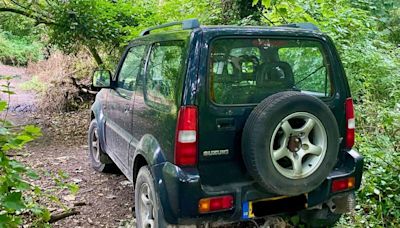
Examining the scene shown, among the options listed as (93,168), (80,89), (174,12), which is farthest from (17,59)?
(93,168)

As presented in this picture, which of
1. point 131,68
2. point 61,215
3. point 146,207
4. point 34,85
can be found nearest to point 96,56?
point 34,85

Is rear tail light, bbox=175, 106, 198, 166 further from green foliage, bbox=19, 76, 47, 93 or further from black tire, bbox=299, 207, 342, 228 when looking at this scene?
green foliage, bbox=19, 76, 47, 93

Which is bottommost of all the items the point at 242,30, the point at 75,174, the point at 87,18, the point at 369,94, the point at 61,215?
the point at 75,174

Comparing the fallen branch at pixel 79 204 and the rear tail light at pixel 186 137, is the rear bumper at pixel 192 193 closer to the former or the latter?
the rear tail light at pixel 186 137

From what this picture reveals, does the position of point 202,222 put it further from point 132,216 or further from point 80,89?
point 80,89

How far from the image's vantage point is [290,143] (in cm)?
264

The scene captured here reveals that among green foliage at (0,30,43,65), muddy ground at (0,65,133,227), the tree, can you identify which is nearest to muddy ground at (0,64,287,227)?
muddy ground at (0,65,133,227)

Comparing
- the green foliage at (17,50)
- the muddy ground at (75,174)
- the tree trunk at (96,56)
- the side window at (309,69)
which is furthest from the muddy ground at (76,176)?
the green foliage at (17,50)

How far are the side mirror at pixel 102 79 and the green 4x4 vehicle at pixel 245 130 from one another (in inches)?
55.2

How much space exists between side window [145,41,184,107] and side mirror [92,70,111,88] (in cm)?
118

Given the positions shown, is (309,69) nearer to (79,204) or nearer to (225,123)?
(225,123)

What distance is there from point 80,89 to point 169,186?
813cm

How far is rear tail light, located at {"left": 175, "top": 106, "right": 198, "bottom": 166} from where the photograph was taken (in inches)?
101

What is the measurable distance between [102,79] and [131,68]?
2.19 feet
